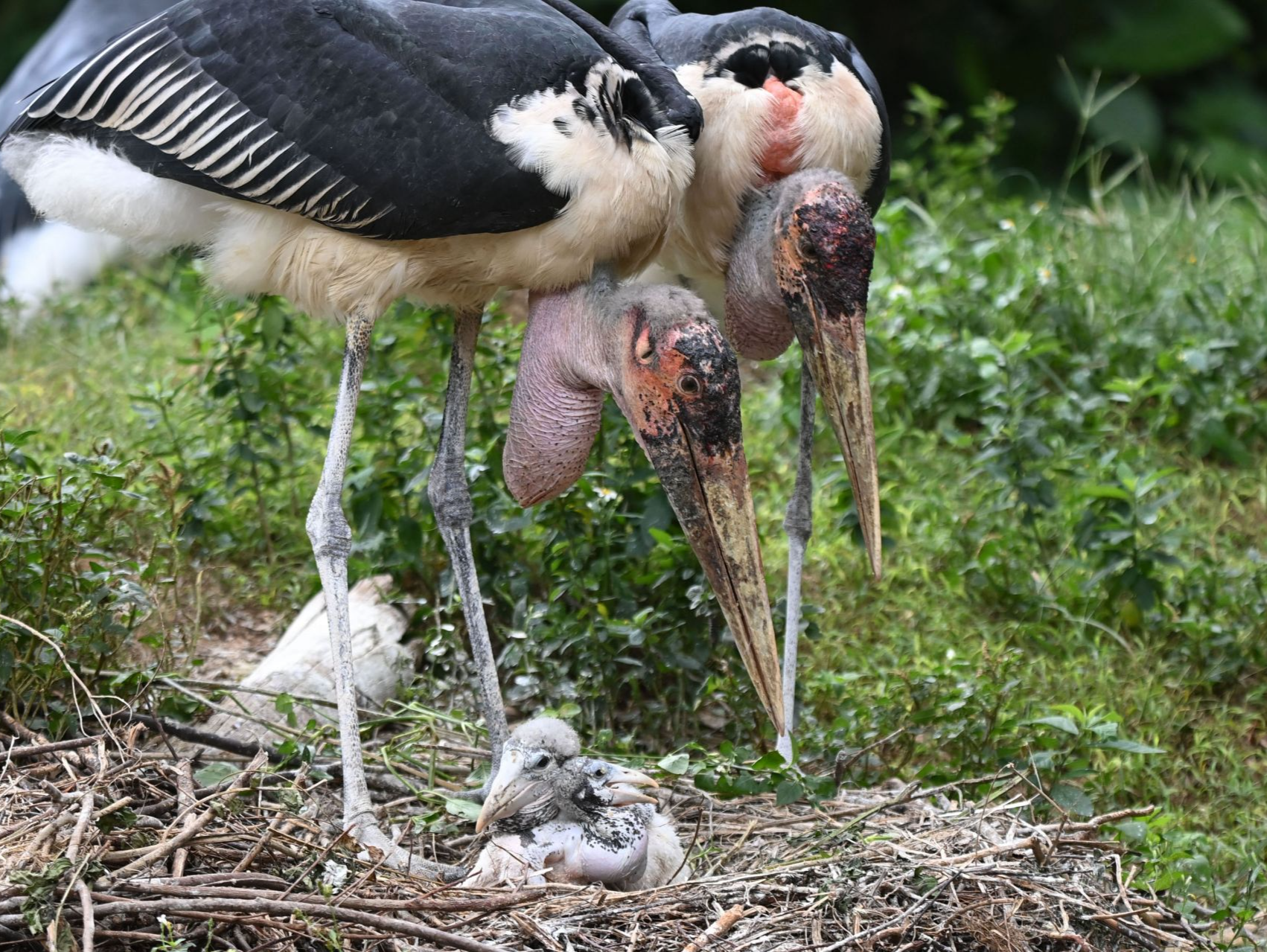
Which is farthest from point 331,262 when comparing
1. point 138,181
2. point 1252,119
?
point 1252,119

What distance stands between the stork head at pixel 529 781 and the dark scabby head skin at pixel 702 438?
0.48 metres

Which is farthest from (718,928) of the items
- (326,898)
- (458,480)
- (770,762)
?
(458,480)

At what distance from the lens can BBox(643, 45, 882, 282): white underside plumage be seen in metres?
4.07

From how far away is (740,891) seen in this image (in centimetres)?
333

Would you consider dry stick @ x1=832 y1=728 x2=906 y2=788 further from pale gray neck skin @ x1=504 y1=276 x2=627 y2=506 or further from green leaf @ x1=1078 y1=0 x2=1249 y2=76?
green leaf @ x1=1078 y1=0 x2=1249 y2=76

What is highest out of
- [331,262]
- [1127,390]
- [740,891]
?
[331,262]

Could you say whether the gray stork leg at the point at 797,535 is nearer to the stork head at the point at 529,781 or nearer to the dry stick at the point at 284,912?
the stork head at the point at 529,781

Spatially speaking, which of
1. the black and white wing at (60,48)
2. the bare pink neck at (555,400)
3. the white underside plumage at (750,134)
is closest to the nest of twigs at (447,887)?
the bare pink neck at (555,400)

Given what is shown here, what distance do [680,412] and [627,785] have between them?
826 millimetres

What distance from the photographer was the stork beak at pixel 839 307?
379 centimetres

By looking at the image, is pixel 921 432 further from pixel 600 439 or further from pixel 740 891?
pixel 740 891

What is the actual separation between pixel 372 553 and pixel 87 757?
1497mm

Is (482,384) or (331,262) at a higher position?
(331,262)

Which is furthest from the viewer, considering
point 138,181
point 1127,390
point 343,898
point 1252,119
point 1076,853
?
point 1252,119
